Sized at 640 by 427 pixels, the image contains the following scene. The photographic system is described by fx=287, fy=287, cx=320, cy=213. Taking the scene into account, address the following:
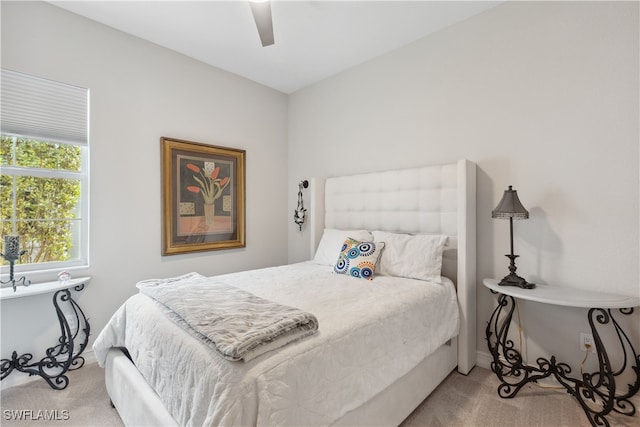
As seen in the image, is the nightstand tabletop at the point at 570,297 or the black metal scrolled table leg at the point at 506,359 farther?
the black metal scrolled table leg at the point at 506,359

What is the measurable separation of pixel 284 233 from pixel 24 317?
2535 millimetres

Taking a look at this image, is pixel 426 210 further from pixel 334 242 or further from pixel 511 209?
pixel 334 242

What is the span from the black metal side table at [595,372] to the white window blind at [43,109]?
3465mm

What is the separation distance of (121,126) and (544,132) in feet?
11.3

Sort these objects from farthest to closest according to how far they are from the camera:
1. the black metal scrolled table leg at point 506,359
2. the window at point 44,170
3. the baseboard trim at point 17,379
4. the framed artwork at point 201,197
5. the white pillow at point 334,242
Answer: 1. the framed artwork at point 201,197
2. the white pillow at point 334,242
3. the window at point 44,170
4. the baseboard trim at point 17,379
5. the black metal scrolled table leg at point 506,359

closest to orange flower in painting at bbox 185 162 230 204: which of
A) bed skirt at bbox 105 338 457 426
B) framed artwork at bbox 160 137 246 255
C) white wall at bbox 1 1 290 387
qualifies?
framed artwork at bbox 160 137 246 255

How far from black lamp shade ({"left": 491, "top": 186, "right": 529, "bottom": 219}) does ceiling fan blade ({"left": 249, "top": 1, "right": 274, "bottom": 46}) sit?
1883 mm

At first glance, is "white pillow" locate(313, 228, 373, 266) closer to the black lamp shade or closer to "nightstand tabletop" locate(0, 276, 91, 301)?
the black lamp shade

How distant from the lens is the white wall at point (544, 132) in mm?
1815

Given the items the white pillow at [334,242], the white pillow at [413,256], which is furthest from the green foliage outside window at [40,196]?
the white pillow at [413,256]

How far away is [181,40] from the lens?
2711 millimetres

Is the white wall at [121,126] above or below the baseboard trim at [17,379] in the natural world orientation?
above

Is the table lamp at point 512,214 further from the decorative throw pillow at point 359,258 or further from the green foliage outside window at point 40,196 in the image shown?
the green foliage outside window at point 40,196

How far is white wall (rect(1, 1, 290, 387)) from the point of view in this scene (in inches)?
84.9
